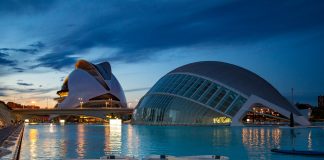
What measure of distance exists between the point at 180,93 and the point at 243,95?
8.99 m

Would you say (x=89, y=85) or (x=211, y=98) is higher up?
(x=89, y=85)

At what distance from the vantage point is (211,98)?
61.1 m

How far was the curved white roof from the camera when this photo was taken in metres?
62.3

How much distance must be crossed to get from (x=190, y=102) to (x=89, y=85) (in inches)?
2966

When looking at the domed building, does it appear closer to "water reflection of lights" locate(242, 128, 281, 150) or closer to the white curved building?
"water reflection of lights" locate(242, 128, 281, 150)

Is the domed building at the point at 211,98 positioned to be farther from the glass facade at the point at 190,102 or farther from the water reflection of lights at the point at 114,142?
the water reflection of lights at the point at 114,142

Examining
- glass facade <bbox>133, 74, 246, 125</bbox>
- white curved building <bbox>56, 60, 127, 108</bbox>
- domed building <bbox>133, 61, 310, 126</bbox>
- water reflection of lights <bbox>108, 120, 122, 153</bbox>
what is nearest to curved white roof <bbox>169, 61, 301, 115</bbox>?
domed building <bbox>133, 61, 310, 126</bbox>

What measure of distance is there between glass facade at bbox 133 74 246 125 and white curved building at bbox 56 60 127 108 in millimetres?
65498

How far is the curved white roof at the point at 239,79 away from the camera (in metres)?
62.3

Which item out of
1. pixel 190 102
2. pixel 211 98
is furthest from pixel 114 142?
pixel 190 102

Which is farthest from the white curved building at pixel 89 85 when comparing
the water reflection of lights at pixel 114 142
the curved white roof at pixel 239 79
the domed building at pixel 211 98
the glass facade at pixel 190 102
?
the water reflection of lights at pixel 114 142

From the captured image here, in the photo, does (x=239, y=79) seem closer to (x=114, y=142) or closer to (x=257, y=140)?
(x=257, y=140)

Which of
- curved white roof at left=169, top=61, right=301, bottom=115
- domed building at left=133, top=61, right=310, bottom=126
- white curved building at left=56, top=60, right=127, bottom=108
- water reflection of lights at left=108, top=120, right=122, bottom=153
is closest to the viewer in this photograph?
water reflection of lights at left=108, top=120, right=122, bottom=153

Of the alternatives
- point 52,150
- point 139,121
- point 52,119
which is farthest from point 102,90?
point 52,150
